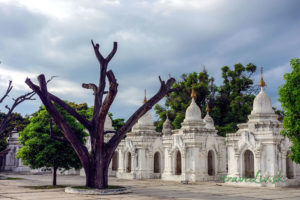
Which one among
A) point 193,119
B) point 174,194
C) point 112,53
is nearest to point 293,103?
point 174,194

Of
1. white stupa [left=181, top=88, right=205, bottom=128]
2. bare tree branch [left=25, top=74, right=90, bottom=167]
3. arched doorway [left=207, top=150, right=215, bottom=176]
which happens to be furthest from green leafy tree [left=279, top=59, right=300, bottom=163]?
arched doorway [left=207, top=150, right=215, bottom=176]

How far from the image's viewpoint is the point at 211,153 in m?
31.2

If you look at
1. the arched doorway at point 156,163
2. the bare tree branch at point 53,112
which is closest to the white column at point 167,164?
the arched doorway at point 156,163

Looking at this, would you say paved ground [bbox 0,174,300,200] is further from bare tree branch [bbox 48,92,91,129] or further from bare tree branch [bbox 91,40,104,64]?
bare tree branch [bbox 91,40,104,64]

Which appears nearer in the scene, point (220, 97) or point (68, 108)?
point (68, 108)

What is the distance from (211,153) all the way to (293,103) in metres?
15.3

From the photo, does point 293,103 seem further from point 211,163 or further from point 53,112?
point 211,163

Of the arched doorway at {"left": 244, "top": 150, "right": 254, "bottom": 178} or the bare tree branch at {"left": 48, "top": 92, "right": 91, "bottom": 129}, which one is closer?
the bare tree branch at {"left": 48, "top": 92, "right": 91, "bottom": 129}

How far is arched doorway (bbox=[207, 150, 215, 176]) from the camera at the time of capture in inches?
1217

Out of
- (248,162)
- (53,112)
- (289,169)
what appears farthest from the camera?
(248,162)

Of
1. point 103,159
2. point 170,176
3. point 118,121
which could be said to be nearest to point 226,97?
point 118,121

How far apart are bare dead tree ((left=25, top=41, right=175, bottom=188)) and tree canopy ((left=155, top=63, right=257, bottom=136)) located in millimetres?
26129

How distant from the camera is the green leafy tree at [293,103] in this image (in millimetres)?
16359

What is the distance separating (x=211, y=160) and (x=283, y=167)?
7.94m
